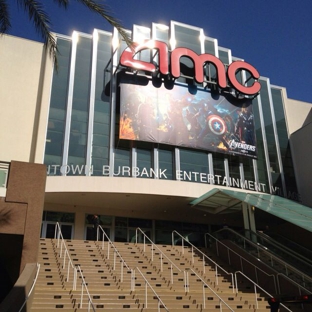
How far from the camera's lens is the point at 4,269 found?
50.0 ft

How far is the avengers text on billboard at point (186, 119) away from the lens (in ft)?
78.2

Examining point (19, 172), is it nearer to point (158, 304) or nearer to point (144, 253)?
point (158, 304)

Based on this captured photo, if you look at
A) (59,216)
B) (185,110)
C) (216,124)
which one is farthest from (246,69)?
(59,216)

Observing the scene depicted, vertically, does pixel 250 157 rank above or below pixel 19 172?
above

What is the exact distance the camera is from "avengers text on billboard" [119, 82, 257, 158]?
23.8 m

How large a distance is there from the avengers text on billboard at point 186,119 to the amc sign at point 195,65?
1039 millimetres

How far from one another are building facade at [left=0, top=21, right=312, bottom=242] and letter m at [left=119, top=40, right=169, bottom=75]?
0.24ft

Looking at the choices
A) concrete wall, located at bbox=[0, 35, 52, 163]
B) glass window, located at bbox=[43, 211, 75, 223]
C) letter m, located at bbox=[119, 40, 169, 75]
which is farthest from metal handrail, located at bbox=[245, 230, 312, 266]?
concrete wall, located at bbox=[0, 35, 52, 163]

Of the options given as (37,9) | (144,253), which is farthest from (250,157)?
(37,9)

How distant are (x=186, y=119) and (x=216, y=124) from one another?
2.19m

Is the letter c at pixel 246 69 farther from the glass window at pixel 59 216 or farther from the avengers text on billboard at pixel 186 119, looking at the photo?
the glass window at pixel 59 216

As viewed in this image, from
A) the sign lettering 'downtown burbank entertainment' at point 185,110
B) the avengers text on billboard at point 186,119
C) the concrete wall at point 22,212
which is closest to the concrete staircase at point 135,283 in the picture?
the concrete wall at point 22,212

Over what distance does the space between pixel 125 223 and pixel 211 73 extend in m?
12.1

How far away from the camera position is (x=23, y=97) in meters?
23.8
